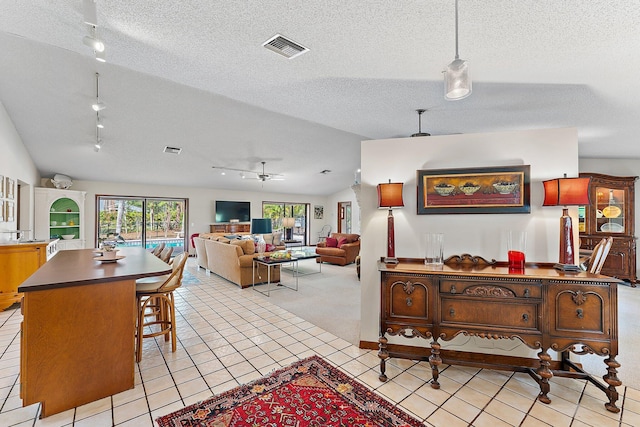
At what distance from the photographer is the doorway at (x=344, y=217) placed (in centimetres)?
1224

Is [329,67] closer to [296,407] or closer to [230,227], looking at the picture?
[296,407]

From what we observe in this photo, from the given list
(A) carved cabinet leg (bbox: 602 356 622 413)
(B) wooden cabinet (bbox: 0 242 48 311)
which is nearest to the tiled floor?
(A) carved cabinet leg (bbox: 602 356 622 413)

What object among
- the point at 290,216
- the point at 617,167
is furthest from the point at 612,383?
the point at 290,216

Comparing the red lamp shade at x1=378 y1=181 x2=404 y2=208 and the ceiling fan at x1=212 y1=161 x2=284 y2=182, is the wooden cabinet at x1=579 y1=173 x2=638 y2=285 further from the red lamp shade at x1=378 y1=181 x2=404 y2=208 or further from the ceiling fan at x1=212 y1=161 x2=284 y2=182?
the ceiling fan at x1=212 y1=161 x2=284 y2=182

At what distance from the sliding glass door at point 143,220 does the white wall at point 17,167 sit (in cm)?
178

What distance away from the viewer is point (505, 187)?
2559 mm

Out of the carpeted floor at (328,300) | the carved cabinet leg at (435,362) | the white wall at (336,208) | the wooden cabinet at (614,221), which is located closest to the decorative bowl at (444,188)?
the carved cabinet leg at (435,362)

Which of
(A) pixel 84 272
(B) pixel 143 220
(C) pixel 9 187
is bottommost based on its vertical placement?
(A) pixel 84 272

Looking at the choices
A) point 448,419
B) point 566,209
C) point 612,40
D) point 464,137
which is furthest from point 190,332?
point 612,40

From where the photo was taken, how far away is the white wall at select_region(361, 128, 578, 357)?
8.20 feet

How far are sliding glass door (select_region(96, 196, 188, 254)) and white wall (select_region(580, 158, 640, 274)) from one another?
1059 cm

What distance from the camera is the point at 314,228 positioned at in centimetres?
1285

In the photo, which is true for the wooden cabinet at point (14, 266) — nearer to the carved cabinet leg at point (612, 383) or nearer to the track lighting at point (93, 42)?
the track lighting at point (93, 42)

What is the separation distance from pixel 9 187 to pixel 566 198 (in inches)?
287
